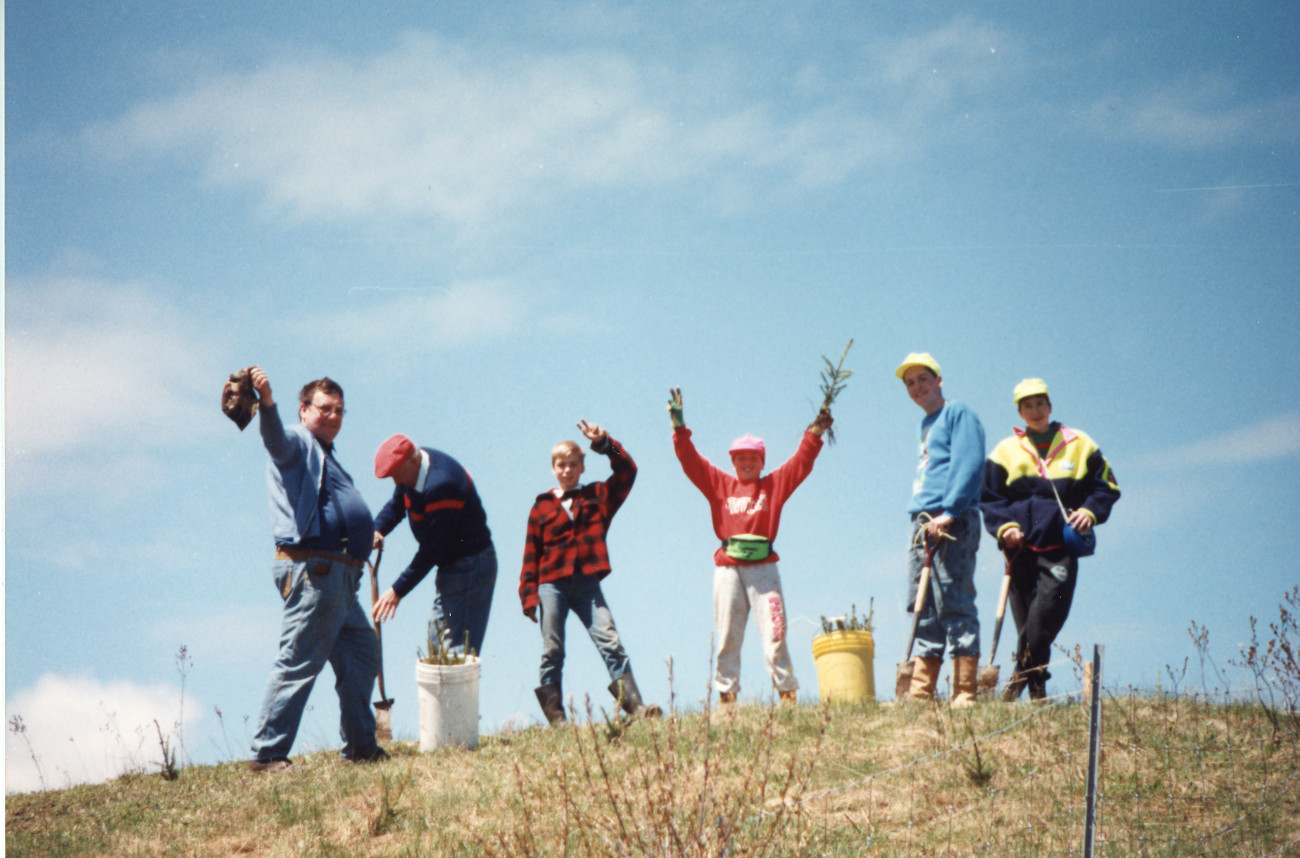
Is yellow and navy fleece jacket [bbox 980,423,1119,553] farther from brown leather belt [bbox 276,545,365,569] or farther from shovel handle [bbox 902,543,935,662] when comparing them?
brown leather belt [bbox 276,545,365,569]

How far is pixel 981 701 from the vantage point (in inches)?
275

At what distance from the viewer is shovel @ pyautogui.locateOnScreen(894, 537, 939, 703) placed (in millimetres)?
7141

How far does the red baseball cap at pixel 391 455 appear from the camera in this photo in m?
7.60

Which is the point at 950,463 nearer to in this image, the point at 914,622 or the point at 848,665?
the point at 914,622

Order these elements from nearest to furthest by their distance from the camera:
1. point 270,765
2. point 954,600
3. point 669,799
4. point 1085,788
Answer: point 669,799
point 1085,788
point 270,765
point 954,600

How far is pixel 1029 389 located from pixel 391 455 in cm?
447

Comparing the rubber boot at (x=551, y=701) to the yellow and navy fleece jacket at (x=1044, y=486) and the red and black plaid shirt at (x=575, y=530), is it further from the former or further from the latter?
the yellow and navy fleece jacket at (x=1044, y=486)

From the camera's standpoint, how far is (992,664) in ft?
24.1

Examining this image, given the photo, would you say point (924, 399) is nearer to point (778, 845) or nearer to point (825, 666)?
point (825, 666)

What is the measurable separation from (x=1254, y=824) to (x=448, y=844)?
3830 millimetres

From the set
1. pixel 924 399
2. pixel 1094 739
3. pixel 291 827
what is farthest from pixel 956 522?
pixel 291 827

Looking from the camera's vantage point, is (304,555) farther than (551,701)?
No

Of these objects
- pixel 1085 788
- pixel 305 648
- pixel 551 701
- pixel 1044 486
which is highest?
pixel 1044 486

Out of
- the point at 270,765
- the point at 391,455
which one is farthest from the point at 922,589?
the point at 270,765
